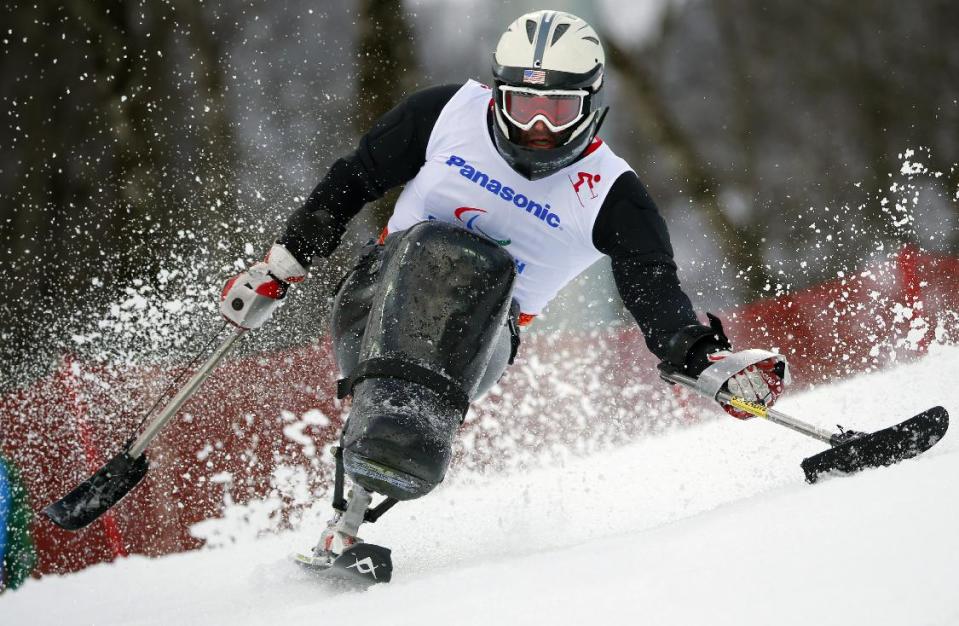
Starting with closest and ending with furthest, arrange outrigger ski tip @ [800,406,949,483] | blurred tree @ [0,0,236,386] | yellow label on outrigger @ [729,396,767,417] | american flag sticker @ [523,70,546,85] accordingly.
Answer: outrigger ski tip @ [800,406,949,483] → yellow label on outrigger @ [729,396,767,417] → american flag sticker @ [523,70,546,85] → blurred tree @ [0,0,236,386]

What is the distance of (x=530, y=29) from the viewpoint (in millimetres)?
2500

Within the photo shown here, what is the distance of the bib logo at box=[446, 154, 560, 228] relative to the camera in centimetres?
256

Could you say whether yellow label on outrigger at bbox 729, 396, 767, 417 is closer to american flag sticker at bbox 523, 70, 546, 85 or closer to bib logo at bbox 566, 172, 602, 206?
bib logo at bbox 566, 172, 602, 206

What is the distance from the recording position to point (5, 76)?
613 cm

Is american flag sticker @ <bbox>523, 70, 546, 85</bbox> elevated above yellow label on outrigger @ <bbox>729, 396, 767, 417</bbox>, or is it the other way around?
american flag sticker @ <bbox>523, 70, 546, 85</bbox>

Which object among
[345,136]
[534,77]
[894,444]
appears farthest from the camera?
[345,136]

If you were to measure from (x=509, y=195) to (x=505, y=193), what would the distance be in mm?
13

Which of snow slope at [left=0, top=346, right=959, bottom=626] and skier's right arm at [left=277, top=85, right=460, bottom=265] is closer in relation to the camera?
snow slope at [left=0, top=346, right=959, bottom=626]

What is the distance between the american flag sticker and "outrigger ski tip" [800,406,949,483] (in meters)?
1.19

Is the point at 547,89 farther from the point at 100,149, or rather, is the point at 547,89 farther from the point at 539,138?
the point at 100,149

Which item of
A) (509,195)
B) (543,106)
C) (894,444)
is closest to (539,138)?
(543,106)

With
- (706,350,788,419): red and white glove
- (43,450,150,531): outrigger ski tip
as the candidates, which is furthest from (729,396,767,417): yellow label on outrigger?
(43,450,150,531): outrigger ski tip

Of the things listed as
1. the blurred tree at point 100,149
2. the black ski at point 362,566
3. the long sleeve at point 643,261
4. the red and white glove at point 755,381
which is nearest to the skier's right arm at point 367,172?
the long sleeve at point 643,261

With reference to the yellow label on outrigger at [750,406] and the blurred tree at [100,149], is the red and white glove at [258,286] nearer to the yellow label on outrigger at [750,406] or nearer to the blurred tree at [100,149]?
the yellow label on outrigger at [750,406]
